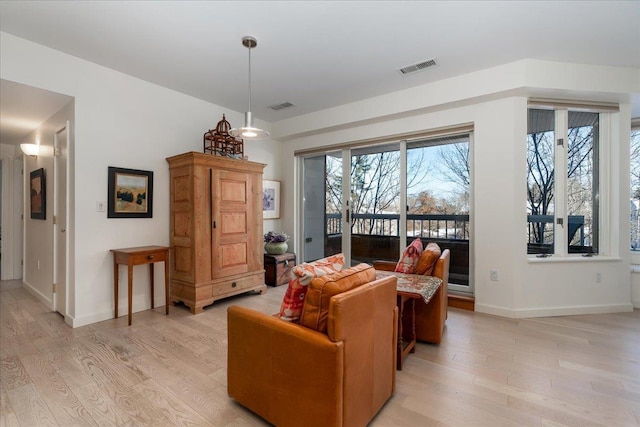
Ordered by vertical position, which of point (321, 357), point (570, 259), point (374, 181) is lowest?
point (321, 357)

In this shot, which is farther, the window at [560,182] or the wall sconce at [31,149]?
the wall sconce at [31,149]

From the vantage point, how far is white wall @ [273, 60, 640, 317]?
10.6 ft

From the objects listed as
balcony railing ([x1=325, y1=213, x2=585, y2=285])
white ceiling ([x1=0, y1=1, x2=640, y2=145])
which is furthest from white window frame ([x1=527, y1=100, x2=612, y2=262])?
white ceiling ([x1=0, y1=1, x2=640, y2=145])

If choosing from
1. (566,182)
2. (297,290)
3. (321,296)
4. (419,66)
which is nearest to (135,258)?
(297,290)

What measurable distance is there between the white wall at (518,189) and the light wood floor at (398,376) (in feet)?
1.07

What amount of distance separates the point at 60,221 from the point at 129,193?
0.80 metres

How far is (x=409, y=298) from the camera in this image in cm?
249

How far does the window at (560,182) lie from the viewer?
357cm

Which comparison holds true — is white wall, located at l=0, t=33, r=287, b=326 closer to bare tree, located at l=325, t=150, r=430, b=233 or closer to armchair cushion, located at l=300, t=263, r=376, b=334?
bare tree, located at l=325, t=150, r=430, b=233

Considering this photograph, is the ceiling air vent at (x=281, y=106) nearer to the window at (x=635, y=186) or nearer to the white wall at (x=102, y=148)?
the white wall at (x=102, y=148)

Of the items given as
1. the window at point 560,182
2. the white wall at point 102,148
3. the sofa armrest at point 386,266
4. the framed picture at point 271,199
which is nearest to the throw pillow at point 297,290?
the sofa armrest at point 386,266

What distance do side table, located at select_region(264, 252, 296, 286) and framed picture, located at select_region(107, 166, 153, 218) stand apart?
186 centimetres

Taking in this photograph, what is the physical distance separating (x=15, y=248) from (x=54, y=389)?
469 cm

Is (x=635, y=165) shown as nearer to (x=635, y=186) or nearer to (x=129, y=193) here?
(x=635, y=186)
